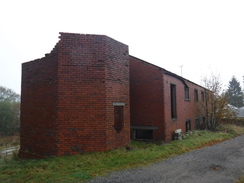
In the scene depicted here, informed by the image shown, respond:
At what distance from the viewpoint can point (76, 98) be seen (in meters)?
7.14

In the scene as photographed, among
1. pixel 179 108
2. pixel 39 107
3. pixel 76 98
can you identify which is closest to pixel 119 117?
pixel 76 98

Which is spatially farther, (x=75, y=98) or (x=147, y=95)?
(x=147, y=95)

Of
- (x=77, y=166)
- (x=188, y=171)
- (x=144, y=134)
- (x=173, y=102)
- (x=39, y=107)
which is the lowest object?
(x=188, y=171)

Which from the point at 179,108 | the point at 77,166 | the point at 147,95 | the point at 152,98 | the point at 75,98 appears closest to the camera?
the point at 77,166

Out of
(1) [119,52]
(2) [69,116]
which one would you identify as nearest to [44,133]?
(2) [69,116]

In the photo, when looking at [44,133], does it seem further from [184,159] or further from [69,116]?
[184,159]

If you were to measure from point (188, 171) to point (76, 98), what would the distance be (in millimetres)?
4665

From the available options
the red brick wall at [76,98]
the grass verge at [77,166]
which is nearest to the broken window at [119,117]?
the red brick wall at [76,98]

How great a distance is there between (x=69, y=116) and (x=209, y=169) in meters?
5.18

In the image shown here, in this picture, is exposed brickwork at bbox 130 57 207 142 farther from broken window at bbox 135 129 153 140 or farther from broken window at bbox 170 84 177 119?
broken window at bbox 135 129 153 140

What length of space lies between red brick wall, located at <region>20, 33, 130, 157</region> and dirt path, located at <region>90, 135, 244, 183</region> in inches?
88.3

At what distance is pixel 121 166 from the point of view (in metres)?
5.86

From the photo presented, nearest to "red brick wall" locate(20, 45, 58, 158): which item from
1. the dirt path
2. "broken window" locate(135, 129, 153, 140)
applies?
the dirt path

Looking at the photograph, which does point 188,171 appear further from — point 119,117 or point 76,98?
point 76,98
